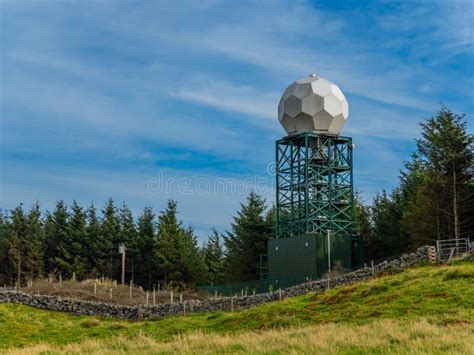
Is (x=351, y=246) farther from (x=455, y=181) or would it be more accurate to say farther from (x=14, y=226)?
(x=14, y=226)

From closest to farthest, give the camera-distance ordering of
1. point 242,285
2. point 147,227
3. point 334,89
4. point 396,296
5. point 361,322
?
1. point 361,322
2. point 396,296
3. point 242,285
4. point 334,89
5. point 147,227

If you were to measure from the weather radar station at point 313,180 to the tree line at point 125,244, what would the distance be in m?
9.10

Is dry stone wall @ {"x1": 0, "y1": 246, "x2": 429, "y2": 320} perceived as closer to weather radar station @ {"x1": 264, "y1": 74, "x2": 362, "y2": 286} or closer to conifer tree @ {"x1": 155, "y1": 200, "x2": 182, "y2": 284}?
Result: weather radar station @ {"x1": 264, "y1": 74, "x2": 362, "y2": 286}

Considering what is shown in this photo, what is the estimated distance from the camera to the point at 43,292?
143 feet

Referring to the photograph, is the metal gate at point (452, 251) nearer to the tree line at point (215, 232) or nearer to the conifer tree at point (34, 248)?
the tree line at point (215, 232)

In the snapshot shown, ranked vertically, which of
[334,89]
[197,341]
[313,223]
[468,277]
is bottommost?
[197,341]

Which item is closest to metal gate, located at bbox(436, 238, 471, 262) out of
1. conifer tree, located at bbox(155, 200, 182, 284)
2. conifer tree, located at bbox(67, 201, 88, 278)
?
conifer tree, located at bbox(155, 200, 182, 284)

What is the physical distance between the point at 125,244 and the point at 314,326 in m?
43.1

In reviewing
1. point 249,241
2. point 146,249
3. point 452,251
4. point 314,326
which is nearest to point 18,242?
point 146,249

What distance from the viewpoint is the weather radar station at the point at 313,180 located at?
44.8 metres

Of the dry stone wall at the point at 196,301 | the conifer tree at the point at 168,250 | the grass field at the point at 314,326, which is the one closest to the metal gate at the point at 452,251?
the dry stone wall at the point at 196,301

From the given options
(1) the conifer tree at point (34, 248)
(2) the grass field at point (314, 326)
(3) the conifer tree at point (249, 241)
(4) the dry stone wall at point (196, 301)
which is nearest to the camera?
(2) the grass field at point (314, 326)

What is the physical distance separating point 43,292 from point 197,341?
2680 centimetres

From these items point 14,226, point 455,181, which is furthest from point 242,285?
point 14,226
